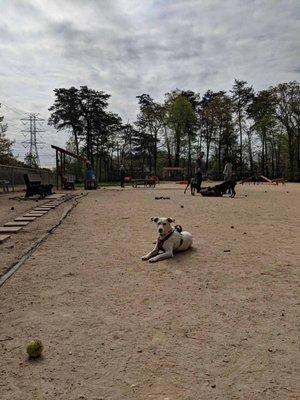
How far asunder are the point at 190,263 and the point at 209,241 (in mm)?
1838

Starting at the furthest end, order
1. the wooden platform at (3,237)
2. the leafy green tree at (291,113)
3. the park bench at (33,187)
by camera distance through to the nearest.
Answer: the leafy green tree at (291,113)
the park bench at (33,187)
the wooden platform at (3,237)

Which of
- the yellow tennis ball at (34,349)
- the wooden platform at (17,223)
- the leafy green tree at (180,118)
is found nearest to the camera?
the yellow tennis ball at (34,349)

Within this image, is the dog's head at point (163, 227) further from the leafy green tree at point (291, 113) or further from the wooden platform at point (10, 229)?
the leafy green tree at point (291, 113)

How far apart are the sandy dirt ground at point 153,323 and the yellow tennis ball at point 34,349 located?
0.20ft

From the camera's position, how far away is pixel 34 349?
10.8 ft

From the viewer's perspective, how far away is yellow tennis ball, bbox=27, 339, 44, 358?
3.28 m

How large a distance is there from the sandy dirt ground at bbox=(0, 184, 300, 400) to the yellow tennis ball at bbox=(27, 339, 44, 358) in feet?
0.20

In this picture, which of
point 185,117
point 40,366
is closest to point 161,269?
point 40,366

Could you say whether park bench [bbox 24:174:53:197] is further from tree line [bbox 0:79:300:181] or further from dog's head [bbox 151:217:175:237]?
tree line [bbox 0:79:300:181]

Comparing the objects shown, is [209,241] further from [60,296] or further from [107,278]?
[60,296]

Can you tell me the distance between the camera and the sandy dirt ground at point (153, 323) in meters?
2.90

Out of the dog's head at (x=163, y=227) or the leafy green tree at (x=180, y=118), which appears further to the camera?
the leafy green tree at (x=180, y=118)

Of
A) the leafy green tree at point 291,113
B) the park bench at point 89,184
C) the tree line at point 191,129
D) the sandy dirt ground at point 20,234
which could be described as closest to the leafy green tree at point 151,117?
the tree line at point 191,129

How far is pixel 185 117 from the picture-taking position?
65875 mm
